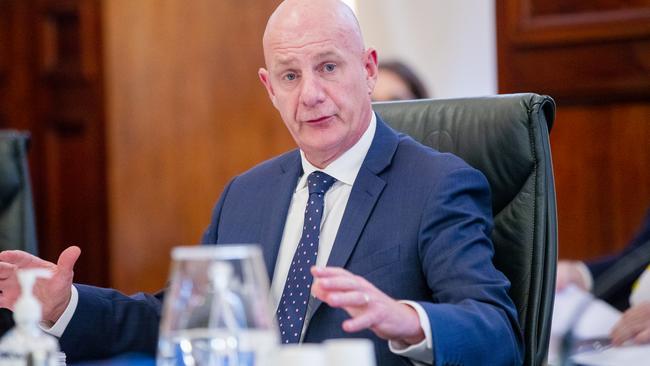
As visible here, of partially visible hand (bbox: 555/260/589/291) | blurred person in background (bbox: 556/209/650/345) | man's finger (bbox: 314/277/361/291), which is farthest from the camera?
partially visible hand (bbox: 555/260/589/291)

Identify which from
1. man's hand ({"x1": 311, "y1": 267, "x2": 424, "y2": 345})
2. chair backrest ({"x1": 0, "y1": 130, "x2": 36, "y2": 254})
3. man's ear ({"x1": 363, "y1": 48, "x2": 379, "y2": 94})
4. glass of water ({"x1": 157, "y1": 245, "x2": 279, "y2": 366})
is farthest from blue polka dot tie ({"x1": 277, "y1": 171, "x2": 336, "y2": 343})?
chair backrest ({"x1": 0, "y1": 130, "x2": 36, "y2": 254})

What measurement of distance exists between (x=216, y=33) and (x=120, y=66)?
1.49 feet

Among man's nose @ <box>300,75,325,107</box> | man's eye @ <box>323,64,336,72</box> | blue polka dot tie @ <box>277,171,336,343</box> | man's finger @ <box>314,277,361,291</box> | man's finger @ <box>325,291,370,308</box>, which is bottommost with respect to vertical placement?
blue polka dot tie @ <box>277,171,336,343</box>

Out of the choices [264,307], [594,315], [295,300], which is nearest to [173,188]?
[594,315]

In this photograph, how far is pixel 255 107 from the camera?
4.96 metres

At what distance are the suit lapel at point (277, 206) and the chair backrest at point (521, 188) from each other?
1.04 ft

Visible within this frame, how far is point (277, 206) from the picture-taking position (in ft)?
6.79

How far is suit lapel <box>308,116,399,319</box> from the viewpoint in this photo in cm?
188

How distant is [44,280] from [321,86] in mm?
599

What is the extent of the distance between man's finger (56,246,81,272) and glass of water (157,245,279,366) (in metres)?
0.68

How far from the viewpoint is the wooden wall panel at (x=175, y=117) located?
4.89 meters

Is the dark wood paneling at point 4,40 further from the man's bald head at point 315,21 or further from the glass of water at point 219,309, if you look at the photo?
the glass of water at point 219,309

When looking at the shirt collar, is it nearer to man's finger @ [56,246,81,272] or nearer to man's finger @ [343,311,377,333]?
man's finger @ [56,246,81,272]

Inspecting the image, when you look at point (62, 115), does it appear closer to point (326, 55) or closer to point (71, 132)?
point (71, 132)
